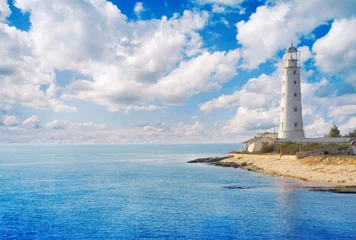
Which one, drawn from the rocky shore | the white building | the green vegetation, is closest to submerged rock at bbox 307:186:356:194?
the rocky shore

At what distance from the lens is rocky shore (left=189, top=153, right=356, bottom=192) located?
49.8 m

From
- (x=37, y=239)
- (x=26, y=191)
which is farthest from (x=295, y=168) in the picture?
(x=37, y=239)

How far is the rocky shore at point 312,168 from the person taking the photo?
164 ft

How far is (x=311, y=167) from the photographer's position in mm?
58969

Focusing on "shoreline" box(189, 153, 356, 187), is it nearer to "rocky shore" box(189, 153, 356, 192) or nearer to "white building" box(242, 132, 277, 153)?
"rocky shore" box(189, 153, 356, 192)

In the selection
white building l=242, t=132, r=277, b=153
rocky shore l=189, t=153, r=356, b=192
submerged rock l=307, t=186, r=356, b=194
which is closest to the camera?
submerged rock l=307, t=186, r=356, b=194

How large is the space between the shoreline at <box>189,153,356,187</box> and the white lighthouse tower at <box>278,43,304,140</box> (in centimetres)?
639

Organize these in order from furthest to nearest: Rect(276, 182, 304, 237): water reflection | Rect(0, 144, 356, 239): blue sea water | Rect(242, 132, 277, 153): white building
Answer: Rect(242, 132, 277, 153): white building
Rect(276, 182, 304, 237): water reflection
Rect(0, 144, 356, 239): blue sea water

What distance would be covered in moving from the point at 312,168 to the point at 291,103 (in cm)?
2073

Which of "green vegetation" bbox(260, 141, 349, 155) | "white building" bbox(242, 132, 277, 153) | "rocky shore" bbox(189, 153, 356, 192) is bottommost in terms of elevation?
"rocky shore" bbox(189, 153, 356, 192)

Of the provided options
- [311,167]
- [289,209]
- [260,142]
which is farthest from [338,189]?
[260,142]

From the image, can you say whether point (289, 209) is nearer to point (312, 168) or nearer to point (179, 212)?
point (179, 212)

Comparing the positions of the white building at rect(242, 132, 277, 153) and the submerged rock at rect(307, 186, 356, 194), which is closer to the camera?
the submerged rock at rect(307, 186, 356, 194)

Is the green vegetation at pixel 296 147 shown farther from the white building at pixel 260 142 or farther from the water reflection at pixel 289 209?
the water reflection at pixel 289 209
